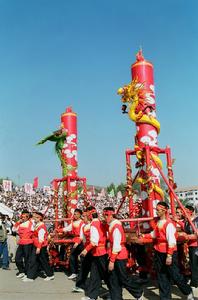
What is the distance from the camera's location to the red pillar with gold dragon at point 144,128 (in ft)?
23.3

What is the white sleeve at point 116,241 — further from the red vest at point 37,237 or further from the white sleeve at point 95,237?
the red vest at point 37,237

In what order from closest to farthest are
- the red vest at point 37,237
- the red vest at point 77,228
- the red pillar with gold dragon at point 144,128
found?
1. the red pillar with gold dragon at point 144,128
2. the red vest at point 37,237
3. the red vest at point 77,228

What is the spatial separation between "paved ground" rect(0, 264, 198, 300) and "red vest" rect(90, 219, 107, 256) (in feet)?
2.78

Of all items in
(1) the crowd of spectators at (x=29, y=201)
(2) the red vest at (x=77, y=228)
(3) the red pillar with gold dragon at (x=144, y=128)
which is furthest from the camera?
(1) the crowd of spectators at (x=29, y=201)

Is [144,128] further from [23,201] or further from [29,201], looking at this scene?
[23,201]

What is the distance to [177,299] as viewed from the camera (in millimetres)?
5660

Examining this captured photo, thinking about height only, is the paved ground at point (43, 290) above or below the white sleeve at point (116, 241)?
below

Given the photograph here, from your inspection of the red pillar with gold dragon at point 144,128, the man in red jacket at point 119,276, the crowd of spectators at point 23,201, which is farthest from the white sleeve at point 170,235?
the crowd of spectators at point 23,201

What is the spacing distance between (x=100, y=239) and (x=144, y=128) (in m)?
2.58

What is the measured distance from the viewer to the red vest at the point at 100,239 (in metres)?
5.73

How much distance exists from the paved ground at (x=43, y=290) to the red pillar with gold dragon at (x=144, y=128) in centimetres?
150

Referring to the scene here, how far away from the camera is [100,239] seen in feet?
18.9

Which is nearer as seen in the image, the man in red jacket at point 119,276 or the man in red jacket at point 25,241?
the man in red jacket at point 119,276

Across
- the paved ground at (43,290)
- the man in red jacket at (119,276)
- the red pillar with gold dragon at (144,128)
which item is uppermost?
the red pillar with gold dragon at (144,128)
